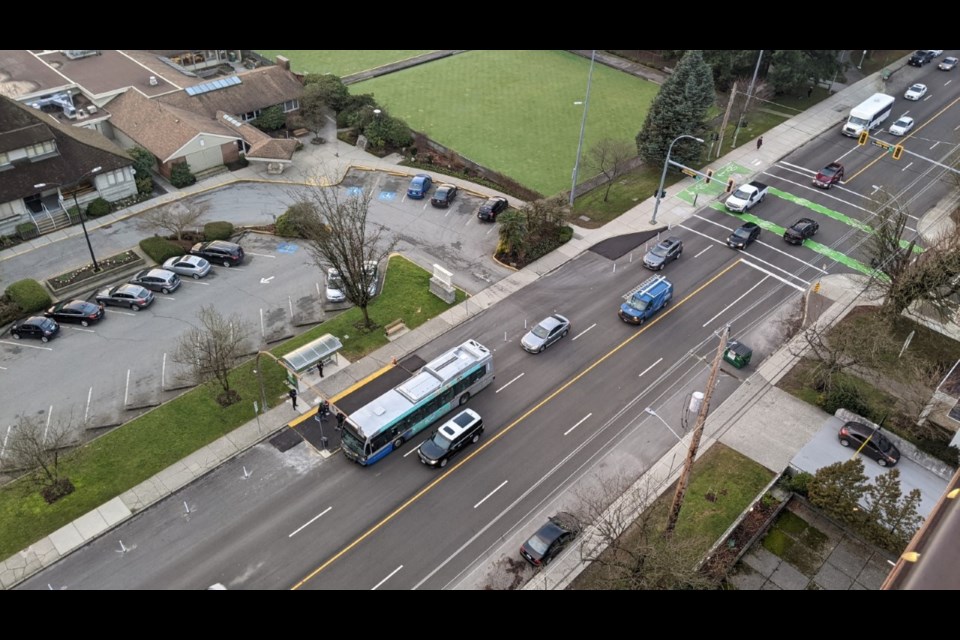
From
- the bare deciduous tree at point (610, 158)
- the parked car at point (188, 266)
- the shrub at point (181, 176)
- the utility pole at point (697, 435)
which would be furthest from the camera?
the bare deciduous tree at point (610, 158)

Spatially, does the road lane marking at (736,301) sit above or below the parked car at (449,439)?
above

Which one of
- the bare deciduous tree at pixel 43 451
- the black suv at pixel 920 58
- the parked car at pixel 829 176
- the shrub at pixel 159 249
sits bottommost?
the bare deciduous tree at pixel 43 451

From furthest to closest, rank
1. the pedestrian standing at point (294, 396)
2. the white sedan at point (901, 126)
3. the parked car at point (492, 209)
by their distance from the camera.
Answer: the white sedan at point (901, 126), the parked car at point (492, 209), the pedestrian standing at point (294, 396)

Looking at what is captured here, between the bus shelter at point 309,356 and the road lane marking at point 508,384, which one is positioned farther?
the road lane marking at point 508,384

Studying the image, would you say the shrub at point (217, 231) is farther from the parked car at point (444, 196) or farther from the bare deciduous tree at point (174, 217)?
the parked car at point (444, 196)

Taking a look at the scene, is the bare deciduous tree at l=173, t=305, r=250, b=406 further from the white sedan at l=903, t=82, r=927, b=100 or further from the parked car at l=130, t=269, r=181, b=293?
the white sedan at l=903, t=82, r=927, b=100

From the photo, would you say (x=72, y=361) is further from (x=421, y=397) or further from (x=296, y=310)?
(x=421, y=397)

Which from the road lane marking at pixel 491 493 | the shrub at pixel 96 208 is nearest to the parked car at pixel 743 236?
the road lane marking at pixel 491 493

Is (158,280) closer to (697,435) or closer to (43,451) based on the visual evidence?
(43,451)
